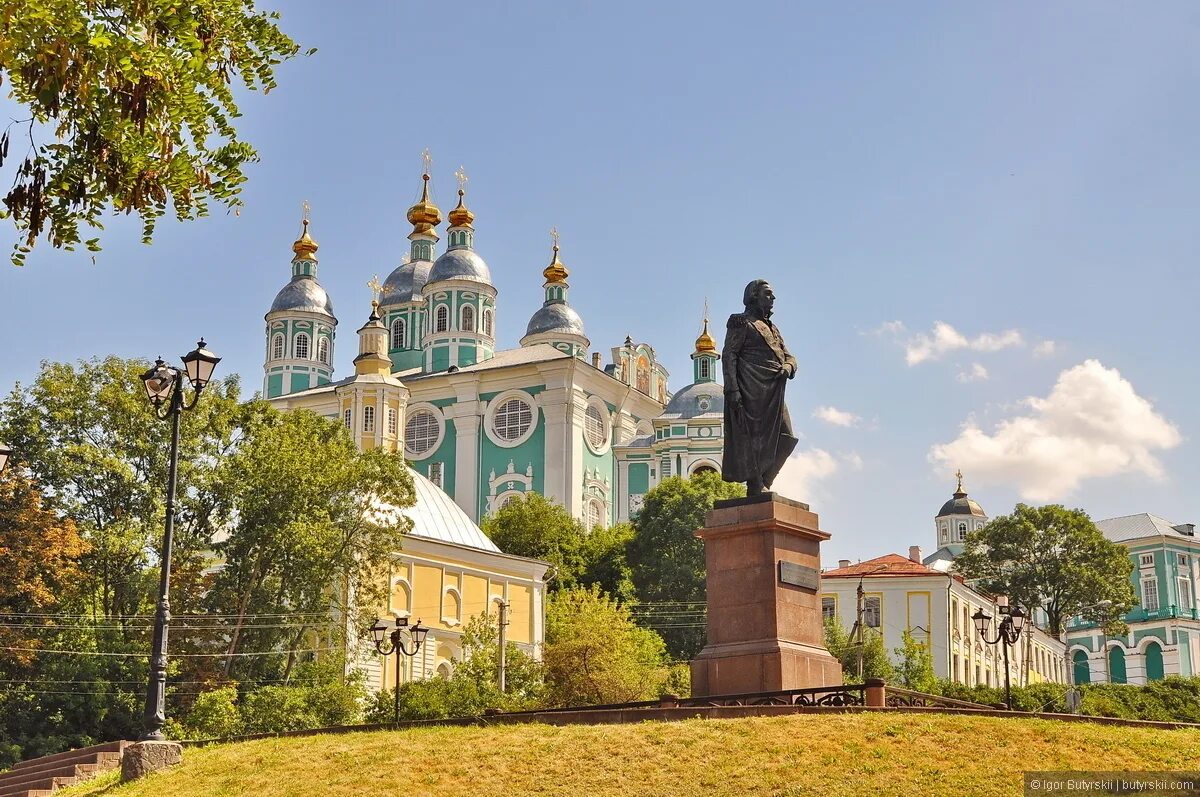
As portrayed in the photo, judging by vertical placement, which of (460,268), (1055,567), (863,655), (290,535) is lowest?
(863,655)

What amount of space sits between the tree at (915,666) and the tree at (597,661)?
804 centimetres

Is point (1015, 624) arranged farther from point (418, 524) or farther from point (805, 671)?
point (418, 524)

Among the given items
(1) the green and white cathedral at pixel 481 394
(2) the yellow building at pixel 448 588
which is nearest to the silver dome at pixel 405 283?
(1) the green and white cathedral at pixel 481 394

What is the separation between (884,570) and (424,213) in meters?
42.3

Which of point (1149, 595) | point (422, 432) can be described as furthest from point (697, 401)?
point (1149, 595)

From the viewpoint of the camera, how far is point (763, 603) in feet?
57.4

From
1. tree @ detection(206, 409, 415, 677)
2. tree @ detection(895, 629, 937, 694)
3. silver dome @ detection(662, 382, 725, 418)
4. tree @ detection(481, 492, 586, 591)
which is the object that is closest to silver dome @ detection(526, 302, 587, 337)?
silver dome @ detection(662, 382, 725, 418)

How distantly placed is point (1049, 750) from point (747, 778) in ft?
9.57

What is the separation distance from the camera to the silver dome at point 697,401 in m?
78.2

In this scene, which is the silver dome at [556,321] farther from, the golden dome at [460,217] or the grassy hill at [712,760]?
the grassy hill at [712,760]

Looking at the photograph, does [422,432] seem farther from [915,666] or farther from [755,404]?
[755,404]

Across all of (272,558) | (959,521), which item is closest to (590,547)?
(272,558)

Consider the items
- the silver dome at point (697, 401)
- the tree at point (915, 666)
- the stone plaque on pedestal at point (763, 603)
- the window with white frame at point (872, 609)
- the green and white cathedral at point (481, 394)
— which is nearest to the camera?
the stone plaque on pedestal at point (763, 603)

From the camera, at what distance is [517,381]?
73750mm
